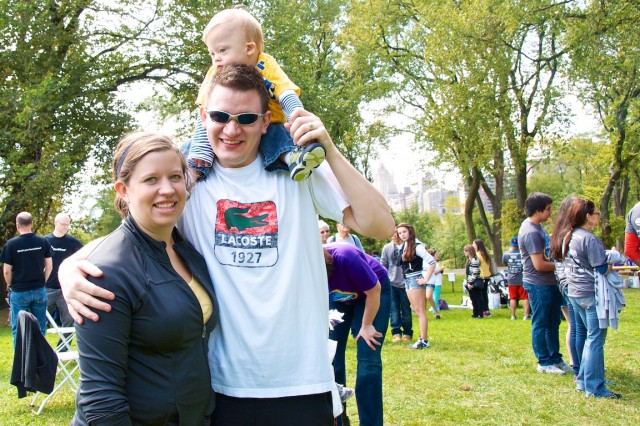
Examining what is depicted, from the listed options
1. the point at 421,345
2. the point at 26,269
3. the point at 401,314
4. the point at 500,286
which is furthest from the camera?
the point at 500,286

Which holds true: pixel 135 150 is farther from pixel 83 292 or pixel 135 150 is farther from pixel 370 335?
pixel 370 335

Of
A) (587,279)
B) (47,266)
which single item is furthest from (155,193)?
(47,266)

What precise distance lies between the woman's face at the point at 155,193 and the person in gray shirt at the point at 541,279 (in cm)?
612

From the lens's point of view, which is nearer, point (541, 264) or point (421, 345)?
point (541, 264)

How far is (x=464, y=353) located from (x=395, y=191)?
446ft

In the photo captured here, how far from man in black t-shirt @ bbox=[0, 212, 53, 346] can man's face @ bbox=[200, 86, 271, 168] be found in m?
7.72

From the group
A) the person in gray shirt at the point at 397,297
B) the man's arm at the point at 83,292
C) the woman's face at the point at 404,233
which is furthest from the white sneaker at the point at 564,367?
the man's arm at the point at 83,292

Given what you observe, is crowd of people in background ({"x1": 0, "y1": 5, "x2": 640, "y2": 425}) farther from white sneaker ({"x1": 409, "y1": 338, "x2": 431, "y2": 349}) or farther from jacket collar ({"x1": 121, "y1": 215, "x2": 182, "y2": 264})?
white sneaker ({"x1": 409, "y1": 338, "x2": 431, "y2": 349})

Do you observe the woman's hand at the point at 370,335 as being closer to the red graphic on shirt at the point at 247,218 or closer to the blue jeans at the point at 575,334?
the red graphic on shirt at the point at 247,218

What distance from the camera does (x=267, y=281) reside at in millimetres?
2078

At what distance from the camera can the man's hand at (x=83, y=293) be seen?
5.70 feet

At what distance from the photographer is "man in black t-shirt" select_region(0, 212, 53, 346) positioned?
29.2 ft

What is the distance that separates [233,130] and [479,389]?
19.0 ft

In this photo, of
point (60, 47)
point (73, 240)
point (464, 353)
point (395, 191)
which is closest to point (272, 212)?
point (464, 353)
